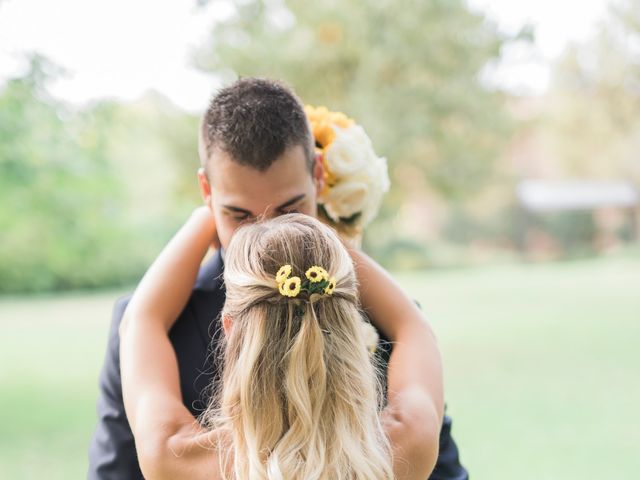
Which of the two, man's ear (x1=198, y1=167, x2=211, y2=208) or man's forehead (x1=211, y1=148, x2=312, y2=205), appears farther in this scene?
man's ear (x1=198, y1=167, x2=211, y2=208)

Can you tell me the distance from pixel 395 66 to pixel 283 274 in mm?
18315

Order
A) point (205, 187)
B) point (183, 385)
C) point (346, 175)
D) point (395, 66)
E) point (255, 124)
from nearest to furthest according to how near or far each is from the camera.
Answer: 1. point (183, 385)
2. point (255, 124)
3. point (205, 187)
4. point (346, 175)
5. point (395, 66)

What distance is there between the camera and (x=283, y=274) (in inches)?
59.5

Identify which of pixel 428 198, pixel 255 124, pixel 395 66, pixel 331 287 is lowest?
pixel 428 198

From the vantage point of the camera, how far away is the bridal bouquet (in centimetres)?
216

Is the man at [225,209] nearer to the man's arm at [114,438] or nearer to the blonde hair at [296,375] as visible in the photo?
the man's arm at [114,438]

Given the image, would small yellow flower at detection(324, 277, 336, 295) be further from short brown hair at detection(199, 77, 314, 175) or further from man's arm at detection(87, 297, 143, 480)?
man's arm at detection(87, 297, 143, 480)

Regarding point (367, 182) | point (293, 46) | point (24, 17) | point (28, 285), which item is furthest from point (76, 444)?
point (28, 285)

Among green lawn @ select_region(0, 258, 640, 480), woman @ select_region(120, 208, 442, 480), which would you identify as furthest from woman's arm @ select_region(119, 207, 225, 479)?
green lawn @ select_region(0, 258, 640, 480)

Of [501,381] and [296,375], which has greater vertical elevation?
[296,375]

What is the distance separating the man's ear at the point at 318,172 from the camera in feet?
6.93

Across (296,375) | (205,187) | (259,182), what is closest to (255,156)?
(259,182)

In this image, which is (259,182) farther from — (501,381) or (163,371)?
Answer: (501,381)

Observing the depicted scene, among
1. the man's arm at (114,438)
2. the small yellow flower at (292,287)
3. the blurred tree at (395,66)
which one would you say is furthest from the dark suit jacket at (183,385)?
the blurred tree at (395,66)
